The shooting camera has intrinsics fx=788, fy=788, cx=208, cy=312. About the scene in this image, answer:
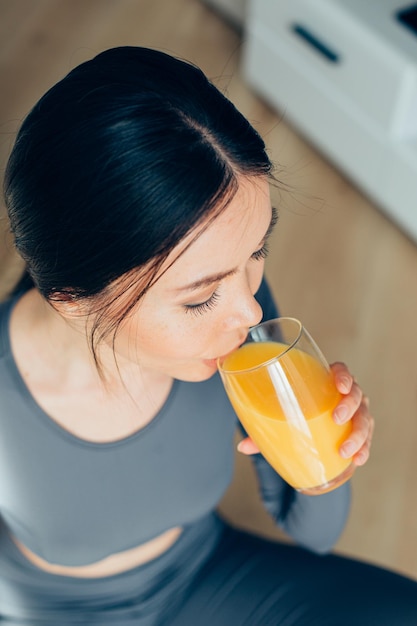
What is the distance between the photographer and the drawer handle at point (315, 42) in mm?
2082

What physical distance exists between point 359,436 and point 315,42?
146 centimetres

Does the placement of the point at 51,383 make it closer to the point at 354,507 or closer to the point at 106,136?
the point at 106,136

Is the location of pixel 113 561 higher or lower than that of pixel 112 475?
lower

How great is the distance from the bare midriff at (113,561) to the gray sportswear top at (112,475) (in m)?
0.05

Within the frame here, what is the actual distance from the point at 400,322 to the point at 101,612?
3.73 ft

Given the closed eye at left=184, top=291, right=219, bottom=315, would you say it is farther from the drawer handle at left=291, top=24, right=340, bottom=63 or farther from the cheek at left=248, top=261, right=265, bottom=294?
the drawer handle at left=291, top=24, right=340, bottom=63

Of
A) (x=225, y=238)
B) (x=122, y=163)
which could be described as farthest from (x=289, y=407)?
(x=122, y=163)

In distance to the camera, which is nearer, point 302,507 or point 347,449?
point 347,449

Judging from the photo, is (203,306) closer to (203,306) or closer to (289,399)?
(203,306)

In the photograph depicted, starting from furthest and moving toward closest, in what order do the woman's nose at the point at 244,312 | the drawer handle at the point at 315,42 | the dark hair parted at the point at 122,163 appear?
the drawer handle at the point at 315,42
the woman's nose at the point at 244,312
the dark hair parted at the point at 122,163

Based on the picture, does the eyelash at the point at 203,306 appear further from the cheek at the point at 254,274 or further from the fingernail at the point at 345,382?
the fingernail at the point at 345,382

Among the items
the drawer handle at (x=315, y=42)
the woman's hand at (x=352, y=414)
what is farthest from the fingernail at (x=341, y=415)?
the drawer handle at (x=315, y=42)

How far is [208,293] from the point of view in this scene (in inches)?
31.5

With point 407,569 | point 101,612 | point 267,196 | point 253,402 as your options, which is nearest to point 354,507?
point 407,569
